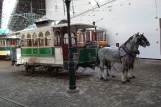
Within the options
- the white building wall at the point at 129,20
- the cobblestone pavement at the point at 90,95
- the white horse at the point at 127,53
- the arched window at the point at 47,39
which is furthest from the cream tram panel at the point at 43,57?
the white building wall at the point at 129,20

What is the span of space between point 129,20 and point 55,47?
1060 cm

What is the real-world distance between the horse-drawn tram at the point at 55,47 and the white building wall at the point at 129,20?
683cm

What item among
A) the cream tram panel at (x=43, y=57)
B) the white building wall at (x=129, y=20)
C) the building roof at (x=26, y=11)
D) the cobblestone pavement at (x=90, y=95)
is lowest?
the cobblestone pavement at (x=90, y=95)

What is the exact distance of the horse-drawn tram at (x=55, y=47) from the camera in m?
12.0

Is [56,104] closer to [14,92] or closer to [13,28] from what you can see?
[14,92]

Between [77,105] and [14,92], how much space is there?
3.21 m

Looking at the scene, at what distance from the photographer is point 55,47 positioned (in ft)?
40.4

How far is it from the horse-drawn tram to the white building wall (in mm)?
6826

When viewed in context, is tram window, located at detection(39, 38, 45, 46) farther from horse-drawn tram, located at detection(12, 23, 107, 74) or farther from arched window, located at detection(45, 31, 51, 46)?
arched window, located at detection(45, 31, 51, 46)

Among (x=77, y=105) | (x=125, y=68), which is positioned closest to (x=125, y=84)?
(x=125, y=68)

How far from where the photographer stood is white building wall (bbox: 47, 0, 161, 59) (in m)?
18.7

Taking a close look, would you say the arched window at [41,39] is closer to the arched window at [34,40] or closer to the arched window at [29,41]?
the arched window at [34,40]

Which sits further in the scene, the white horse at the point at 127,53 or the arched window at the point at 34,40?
the arched window at the point at 34,40

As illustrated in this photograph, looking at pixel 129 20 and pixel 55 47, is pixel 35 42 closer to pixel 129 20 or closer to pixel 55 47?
pixel 55 47
